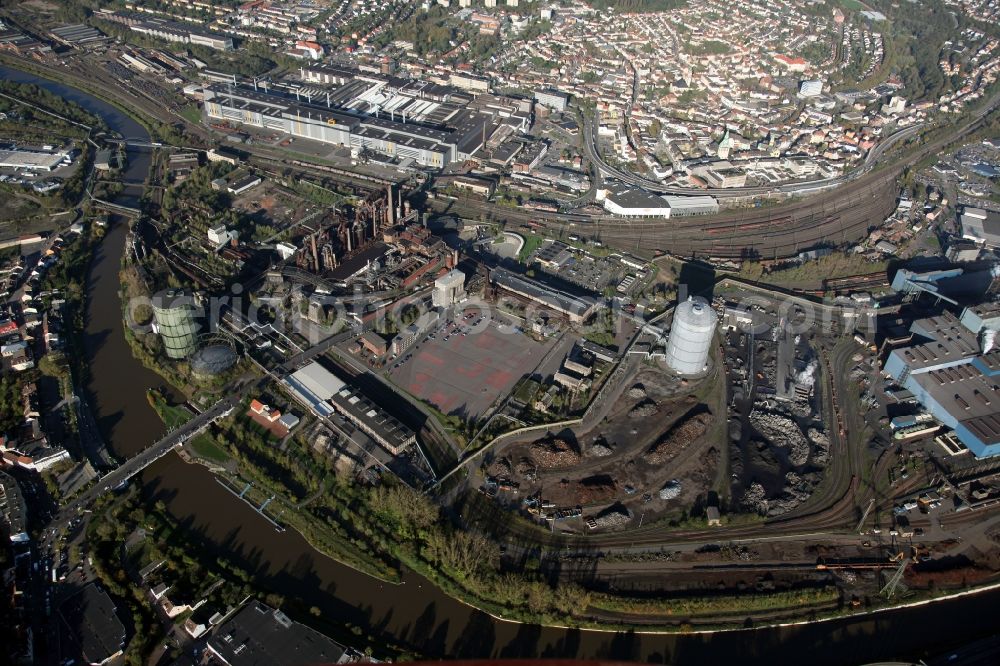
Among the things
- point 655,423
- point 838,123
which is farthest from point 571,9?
point 655,423

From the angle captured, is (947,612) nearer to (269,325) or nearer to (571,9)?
(269,325)

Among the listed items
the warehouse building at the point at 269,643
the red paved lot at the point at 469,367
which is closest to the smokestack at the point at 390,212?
the red paved lot at the point at 469,367

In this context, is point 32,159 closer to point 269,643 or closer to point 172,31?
point 172,31

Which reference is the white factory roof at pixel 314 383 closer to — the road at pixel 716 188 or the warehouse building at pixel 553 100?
the road at pixel 716 188

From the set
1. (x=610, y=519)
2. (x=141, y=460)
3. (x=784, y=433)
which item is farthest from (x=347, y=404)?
(x=784, y=433)

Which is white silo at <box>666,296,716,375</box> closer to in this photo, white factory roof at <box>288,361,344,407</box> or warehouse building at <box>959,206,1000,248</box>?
white factory roof at <box>288,361,344,407</box>

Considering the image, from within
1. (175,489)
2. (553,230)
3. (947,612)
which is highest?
(553,230)

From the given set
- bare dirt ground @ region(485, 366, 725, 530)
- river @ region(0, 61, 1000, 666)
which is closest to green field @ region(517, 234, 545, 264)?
bare dirt ground @ region(485, 366, 725, 530)
